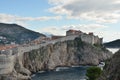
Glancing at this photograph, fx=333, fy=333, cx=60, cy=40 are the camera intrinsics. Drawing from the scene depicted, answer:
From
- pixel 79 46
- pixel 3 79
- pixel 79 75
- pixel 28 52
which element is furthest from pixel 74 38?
pixel 3 79

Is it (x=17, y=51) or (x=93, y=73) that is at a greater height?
(x=17, y=51)

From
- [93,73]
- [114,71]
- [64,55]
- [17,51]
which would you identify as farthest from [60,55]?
[114,71]

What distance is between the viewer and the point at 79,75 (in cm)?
10462

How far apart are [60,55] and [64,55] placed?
2.77 meters

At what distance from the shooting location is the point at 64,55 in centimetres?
14750

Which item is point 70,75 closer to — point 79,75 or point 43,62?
point 79,75

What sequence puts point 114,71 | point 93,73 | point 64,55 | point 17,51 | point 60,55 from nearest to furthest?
point 114,71 → point 93,73 → point 17,51 → point 60,55 → point 64,55

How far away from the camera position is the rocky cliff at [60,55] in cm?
12350

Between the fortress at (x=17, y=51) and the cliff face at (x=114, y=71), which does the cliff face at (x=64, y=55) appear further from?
the cliff face at (x=114, y=71)

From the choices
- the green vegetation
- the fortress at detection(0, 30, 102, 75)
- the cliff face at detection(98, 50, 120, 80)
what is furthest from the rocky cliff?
the cliff face at detection(98, 50, 120, 80)

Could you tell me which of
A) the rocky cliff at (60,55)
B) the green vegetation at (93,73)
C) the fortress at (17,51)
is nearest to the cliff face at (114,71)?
the green vegetation at (93,73)

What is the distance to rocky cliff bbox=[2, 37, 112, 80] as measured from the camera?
12350cm

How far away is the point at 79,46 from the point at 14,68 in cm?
5786

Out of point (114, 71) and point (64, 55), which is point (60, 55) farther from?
point (114, 71)
